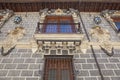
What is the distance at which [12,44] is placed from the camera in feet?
25.0

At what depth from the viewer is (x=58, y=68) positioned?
6.71 m

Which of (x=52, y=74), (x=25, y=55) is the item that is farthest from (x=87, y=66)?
(x=25, y=55)

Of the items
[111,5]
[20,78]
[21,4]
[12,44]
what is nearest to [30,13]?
[21,4]

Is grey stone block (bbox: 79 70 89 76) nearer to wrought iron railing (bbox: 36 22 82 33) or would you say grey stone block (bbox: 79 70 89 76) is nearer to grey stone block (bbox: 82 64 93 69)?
grey stone block (bbox: 82 64 93 69)

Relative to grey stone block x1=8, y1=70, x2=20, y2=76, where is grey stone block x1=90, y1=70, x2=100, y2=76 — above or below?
below

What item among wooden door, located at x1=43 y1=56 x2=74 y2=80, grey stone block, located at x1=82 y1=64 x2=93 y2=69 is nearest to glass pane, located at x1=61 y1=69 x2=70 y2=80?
wooden door, located at x1=43 y1=56 x2=74 y2=80

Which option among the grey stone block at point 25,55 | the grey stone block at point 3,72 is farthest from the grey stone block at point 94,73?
the grey stone block at point 3,72

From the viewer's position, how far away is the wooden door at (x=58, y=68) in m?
6.35

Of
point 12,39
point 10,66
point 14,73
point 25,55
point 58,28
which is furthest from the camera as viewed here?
point 58,28

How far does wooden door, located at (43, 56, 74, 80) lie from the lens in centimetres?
635

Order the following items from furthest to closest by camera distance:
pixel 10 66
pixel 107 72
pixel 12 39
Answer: pixel 12 39 < pixel 10 66 < pixel 107 72

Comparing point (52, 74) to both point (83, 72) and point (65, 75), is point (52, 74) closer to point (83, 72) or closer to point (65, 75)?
point (65, 75)

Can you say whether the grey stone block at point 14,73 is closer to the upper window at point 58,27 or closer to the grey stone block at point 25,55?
the grey stone block at point 25,55

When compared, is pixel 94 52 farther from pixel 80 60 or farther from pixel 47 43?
pixel 47 43
